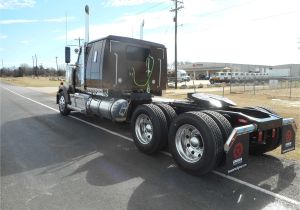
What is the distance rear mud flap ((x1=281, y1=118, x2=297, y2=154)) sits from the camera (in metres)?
5.97

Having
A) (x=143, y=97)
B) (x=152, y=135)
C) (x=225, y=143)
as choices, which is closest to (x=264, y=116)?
(x=225, y=143)

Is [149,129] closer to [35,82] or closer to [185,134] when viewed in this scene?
[185,134]

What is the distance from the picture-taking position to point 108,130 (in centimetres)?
938

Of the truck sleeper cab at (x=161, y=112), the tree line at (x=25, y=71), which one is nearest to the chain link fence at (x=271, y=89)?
the truck sleeper cab at (x=161, y=112)

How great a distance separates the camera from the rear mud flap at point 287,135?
5.97 metres

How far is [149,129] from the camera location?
7.02 metres

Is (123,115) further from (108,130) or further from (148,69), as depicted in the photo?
(148,69)

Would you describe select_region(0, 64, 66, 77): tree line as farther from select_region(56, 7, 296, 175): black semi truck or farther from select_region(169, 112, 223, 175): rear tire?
select_region(169, 112, 223, 175): rear tire

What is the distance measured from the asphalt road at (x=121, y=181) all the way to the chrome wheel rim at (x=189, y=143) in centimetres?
32

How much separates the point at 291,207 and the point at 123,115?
5.16 meters

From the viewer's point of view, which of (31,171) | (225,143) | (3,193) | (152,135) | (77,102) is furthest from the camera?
(77,102)

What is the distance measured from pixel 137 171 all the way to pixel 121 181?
559 mm

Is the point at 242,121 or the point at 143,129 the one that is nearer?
the point at 242,121

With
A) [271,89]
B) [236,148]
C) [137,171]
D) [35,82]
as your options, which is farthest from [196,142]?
[35,82]
